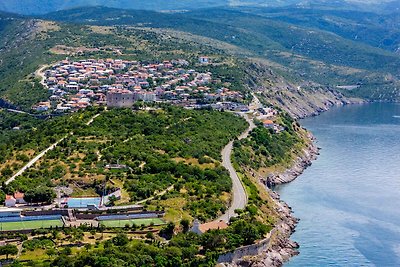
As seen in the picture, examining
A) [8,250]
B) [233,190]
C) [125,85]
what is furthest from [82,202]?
[125,85]

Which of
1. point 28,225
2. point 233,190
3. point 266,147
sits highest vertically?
point 28,225

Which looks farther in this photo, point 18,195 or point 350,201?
point 350,201

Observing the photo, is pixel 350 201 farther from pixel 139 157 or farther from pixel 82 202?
pixel 82 202

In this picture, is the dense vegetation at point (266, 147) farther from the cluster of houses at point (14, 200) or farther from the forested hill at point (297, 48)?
the forested hill at point (297, 48)

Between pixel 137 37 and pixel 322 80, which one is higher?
pixel 137 37

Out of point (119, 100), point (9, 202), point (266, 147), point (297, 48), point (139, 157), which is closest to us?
point (9, 202)

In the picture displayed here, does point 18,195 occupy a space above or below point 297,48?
above

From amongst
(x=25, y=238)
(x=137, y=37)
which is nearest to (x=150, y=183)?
(x=25, y=238)

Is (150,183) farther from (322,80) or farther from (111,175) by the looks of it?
(322,80)
